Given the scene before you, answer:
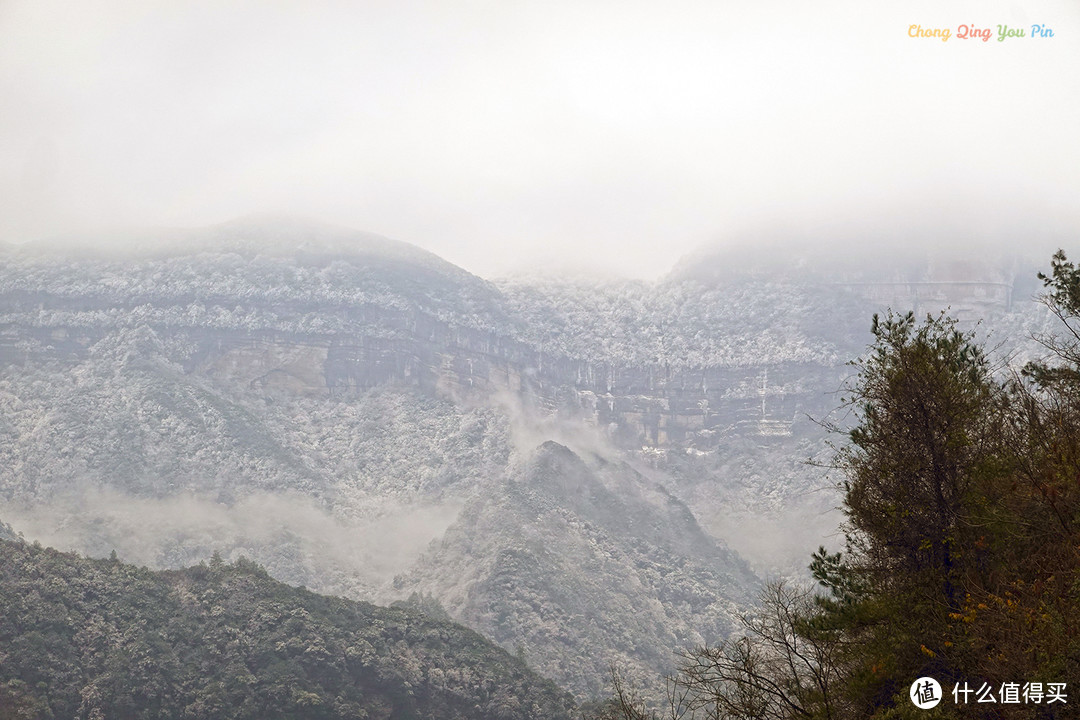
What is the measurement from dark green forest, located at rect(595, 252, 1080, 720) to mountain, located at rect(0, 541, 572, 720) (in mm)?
72795

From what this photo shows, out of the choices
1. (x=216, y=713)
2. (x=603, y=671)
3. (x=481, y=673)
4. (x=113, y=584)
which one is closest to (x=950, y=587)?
(x=216, y=713)

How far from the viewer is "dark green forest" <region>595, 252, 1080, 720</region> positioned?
79.7 ft

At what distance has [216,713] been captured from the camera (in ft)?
299

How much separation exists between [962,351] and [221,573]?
333ft

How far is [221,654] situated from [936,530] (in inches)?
3364

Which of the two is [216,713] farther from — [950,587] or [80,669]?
[950,587]

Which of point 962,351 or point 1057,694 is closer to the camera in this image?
point 1057,694

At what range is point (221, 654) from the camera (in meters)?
99.9
